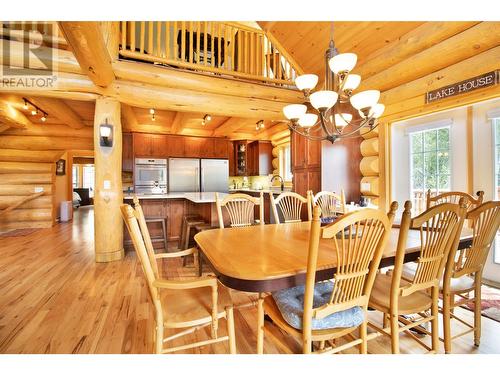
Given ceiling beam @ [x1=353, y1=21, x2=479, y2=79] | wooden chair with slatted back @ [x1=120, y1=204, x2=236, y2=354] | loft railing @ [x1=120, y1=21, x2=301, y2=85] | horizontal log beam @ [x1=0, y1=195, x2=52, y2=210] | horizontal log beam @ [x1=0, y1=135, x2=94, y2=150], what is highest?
loft railing @ [x1=120, y1=21, x2=301, y2=85]

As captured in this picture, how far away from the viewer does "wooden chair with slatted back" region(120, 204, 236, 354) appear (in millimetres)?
1249

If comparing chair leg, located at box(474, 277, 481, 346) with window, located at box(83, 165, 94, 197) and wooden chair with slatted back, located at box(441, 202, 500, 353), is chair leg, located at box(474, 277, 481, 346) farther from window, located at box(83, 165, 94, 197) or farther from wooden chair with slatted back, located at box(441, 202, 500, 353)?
window, located at box(83, 165, 94, 197)

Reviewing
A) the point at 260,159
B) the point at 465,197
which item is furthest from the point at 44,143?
the point at 465,197

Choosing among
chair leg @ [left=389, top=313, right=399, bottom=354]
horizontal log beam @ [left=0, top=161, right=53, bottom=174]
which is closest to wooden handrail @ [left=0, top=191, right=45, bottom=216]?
horizontal log beam @ [left=0, top=161, right=53, bottom=174]

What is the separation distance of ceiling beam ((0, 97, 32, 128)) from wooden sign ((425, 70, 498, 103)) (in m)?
6.77

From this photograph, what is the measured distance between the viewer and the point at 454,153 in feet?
9.34

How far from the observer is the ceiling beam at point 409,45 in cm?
253

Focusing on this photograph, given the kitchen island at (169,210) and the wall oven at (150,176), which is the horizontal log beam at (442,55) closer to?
the kitchen island at (169,210)

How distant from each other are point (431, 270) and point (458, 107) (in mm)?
2263

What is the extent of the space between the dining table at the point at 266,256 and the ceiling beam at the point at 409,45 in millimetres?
2080

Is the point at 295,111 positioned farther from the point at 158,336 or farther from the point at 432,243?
the point at 158,336

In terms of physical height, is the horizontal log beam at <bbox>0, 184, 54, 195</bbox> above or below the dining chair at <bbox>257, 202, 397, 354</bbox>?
above
